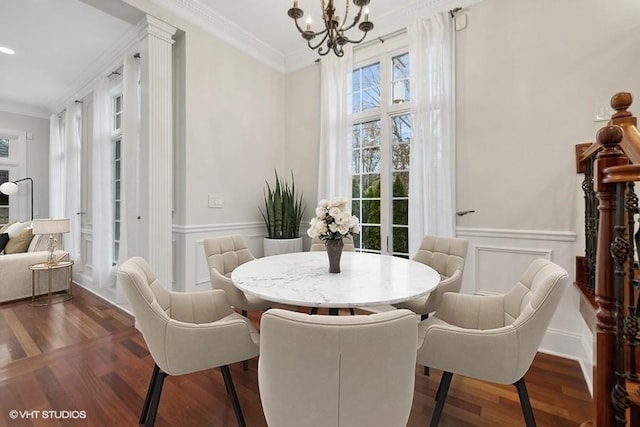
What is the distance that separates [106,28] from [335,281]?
3.73 metres

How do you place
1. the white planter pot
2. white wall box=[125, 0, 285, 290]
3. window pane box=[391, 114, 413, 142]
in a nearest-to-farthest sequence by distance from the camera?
white wall box=[125, 0, 285, 290]
window pane box=[391, 114, 413, 142]
the white planter pot

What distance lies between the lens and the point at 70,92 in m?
4.65

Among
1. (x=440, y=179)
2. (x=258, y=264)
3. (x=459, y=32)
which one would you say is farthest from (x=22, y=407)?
(x=459, y=32)

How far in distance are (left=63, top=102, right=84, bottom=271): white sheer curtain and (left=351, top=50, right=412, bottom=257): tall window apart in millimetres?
4209

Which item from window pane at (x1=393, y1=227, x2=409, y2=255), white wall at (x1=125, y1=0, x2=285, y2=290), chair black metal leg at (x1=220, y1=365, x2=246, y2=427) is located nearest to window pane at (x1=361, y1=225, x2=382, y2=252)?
window pane at (x1=393, y1=227, x2=409, y2=255)

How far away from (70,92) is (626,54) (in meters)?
6.68

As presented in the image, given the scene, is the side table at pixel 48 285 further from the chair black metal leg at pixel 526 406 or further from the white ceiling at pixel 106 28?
the chair black metal leg at pixel 526 406

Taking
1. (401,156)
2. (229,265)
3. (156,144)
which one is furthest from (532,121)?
(156,144)

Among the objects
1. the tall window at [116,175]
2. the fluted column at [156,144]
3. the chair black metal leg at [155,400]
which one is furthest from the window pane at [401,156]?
the tall window at [116,175]

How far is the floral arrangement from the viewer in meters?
1.73

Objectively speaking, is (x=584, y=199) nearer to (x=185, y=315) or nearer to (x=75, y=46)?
(x=185, y=315)

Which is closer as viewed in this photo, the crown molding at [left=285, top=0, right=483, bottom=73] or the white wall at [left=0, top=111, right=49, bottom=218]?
the crown molding at [left=285, top=0, right=483, bottom=73]

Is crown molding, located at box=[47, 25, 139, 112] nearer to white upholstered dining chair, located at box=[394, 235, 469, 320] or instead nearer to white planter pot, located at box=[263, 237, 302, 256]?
white planter pot, located at box=[263, 237, 302, 256]

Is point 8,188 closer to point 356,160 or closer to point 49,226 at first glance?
point 49,226
